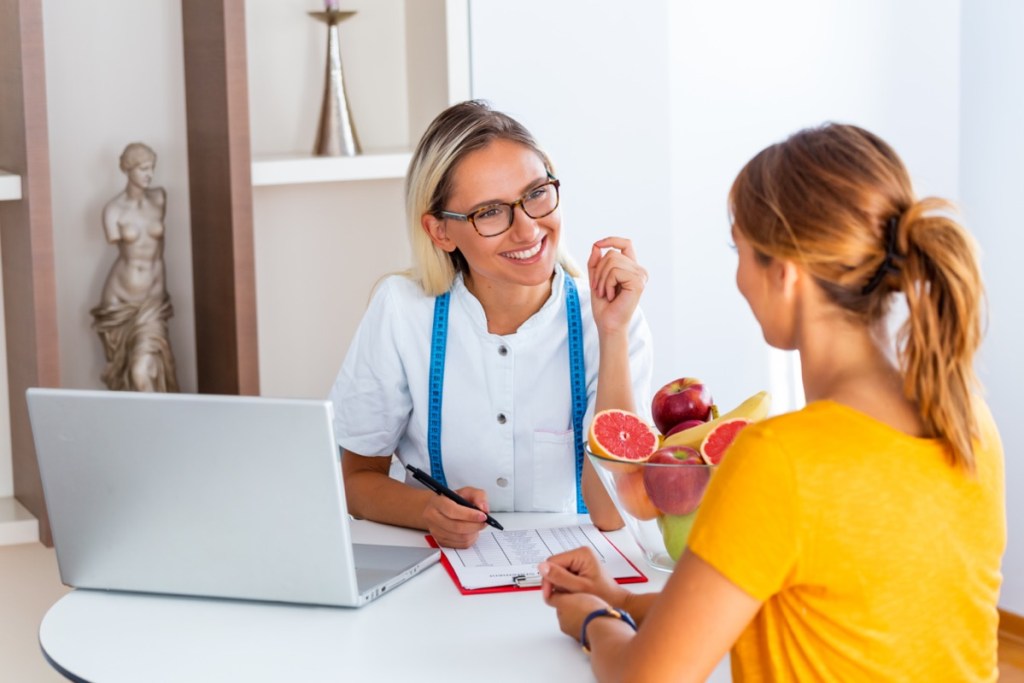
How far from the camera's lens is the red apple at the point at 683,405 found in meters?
1.58

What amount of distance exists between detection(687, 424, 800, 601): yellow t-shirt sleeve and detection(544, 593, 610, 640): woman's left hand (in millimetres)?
256

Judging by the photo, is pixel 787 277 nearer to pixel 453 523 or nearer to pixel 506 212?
pixel 453 523

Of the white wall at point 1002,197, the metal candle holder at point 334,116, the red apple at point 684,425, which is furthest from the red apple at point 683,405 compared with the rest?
the white wall at point 1002,197

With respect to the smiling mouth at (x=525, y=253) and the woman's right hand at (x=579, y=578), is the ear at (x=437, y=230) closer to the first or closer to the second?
the smiling mouth at (x=525, y=253)

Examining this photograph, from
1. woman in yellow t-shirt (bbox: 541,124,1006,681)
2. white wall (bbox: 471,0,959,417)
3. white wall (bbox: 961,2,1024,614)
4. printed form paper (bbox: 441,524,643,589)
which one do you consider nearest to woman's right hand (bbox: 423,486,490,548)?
printed form paper (bbox: 441,524,643,589)

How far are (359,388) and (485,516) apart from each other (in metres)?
0.49

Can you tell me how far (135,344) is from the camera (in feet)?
8.23

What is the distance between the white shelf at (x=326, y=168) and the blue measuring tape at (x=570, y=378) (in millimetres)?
604

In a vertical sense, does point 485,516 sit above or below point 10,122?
below

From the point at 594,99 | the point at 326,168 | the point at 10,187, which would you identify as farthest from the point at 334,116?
the point at 10,187

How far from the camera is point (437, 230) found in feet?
6.59

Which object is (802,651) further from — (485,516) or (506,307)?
(506,307)

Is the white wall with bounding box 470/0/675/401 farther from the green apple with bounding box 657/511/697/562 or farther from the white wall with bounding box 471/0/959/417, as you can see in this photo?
the green apple with bounding box 657/511/697/562

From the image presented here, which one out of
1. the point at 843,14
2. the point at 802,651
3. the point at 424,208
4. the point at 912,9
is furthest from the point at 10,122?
the point at 912,9
